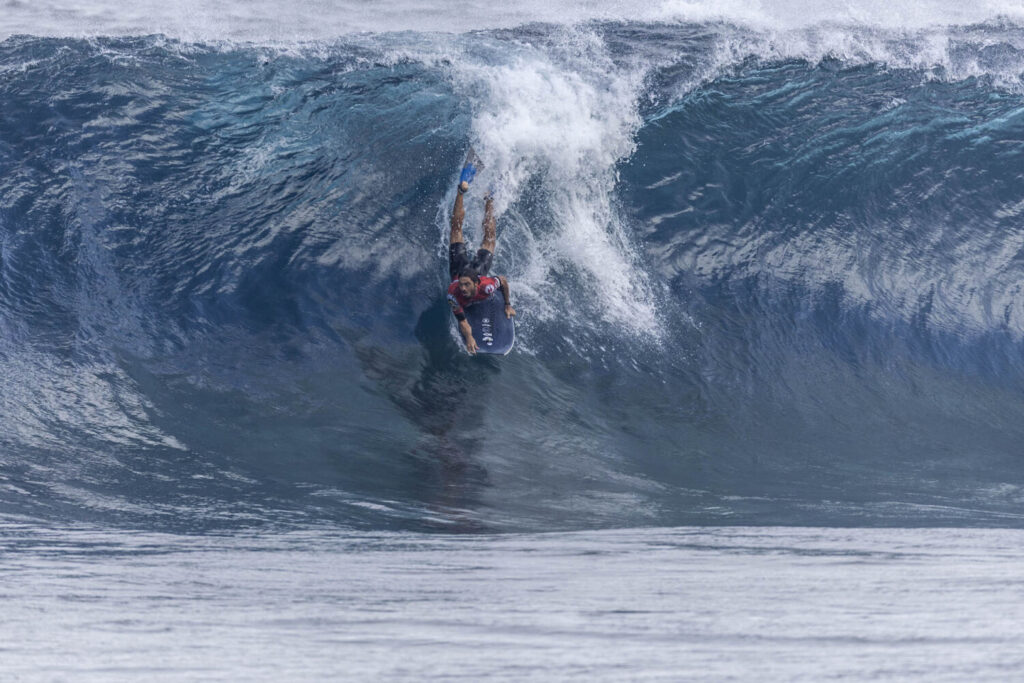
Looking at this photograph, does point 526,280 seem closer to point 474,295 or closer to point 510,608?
point 474,295

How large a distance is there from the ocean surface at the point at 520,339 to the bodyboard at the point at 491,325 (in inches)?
12.9

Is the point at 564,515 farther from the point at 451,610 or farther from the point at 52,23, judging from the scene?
the point at 52,23

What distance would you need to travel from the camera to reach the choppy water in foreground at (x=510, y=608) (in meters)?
4.15

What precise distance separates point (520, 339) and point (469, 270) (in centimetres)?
103

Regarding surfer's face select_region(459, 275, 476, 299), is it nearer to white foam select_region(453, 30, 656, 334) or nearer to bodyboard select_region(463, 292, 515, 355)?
bodyboard select_region(463, 292, 515, 355)

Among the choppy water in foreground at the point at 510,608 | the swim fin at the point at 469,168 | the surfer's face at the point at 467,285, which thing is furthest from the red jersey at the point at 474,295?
the choppy water in foreground at the point at 510,608

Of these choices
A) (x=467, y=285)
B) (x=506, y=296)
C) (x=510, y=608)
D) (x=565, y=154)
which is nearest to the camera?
(x=510, y=608)

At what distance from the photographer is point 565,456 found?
8.65 m

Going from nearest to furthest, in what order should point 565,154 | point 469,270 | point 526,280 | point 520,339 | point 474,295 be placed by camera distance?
1. point 474,295
2. point 469,270
3. point 520,339
4. point 526,280
5. point 565,154

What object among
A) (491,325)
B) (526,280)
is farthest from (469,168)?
(491,325)

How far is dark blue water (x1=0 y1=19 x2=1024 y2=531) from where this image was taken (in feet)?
26.2

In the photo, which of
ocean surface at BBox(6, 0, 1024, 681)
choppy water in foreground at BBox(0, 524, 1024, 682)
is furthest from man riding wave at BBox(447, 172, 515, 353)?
choppy water in foreground at BBox(0, 524, 1024, 682)

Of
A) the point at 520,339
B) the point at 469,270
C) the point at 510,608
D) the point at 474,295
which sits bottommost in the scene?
the point at 510,608

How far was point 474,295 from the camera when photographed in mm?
9398
